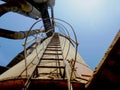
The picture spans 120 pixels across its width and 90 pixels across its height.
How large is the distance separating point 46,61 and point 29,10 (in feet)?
40.1

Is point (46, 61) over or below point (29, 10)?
below

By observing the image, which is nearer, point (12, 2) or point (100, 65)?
point (100, 65)

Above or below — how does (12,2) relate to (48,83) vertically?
above

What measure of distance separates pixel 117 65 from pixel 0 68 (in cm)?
1023

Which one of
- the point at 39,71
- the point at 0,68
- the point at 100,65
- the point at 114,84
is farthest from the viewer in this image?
the point at 0,68

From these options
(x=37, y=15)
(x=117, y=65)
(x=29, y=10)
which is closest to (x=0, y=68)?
(x=29, y=10)

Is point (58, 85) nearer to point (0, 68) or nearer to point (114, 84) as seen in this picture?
point (114, 84)

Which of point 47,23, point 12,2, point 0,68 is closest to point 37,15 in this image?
point 47,23

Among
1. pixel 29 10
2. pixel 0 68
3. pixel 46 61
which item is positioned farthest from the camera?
pixel 29 10

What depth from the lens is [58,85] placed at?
3.97 meters

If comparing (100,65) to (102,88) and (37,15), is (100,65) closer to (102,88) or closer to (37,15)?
(102,88)

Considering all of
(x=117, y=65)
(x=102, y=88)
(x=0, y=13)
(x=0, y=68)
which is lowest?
(x=0, y=68)

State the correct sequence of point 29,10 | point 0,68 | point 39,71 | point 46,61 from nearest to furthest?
point 39,71 < point 46,61 < point 0,68 < point 29,10

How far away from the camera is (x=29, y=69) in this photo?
16.3ft
